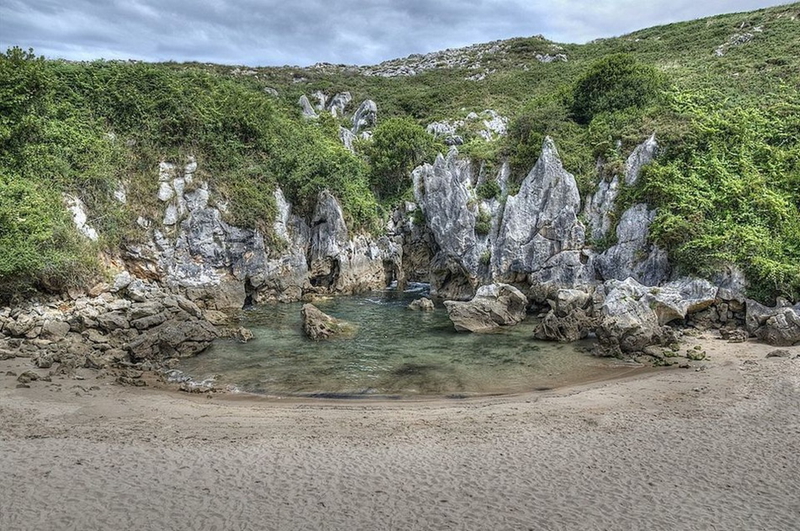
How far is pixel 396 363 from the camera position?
65.1 feet

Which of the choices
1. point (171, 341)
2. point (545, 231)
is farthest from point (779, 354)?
point (171, 341)

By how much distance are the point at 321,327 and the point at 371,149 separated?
102 ft

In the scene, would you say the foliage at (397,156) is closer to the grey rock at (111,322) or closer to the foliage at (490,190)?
the foliage at (490,190)

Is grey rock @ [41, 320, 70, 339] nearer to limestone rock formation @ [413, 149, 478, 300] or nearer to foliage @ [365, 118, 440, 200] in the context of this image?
limestone rock formation @ [413, 149, 478, 300]

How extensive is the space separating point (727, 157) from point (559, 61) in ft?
175

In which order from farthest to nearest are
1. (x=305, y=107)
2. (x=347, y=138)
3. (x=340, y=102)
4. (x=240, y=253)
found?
(x=340, y=102) → (x=305, y=107) → (x=347, y=138) → (x=240, y=253)

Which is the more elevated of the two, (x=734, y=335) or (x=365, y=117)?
(x=365, y=117)

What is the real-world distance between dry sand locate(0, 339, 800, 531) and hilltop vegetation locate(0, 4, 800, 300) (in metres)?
11.1

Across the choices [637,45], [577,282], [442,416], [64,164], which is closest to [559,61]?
[637,45]

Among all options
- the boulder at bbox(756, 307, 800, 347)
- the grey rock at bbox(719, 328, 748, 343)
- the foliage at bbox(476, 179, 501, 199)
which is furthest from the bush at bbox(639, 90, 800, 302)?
the foliage at bbox(476, 179, 501, 199)

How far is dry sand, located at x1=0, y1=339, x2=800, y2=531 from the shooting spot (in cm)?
852

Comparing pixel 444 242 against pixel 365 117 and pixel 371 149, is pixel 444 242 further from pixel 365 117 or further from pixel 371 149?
pixel 365 117

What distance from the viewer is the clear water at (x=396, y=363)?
17125 mm

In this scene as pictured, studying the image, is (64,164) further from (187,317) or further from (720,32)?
(720,32)
